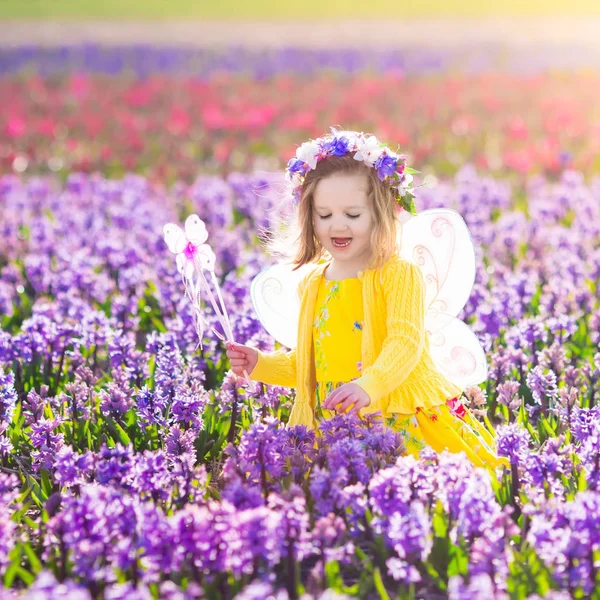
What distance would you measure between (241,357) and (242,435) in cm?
56

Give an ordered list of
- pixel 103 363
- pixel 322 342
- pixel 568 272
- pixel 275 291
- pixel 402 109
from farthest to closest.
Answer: pixel 402 109 → pixel 568 272 → pixel 103 363 → pixel 275 291 → pixel 322 342

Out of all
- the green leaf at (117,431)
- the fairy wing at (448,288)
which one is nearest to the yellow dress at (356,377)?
the fairy wing at (448,288)

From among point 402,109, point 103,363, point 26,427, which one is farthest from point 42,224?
point 402,109

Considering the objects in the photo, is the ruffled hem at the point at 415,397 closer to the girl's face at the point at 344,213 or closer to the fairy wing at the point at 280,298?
the girl's face at the point at 344,213

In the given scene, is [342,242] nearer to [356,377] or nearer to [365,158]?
[365,158]

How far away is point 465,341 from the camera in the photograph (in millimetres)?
4805

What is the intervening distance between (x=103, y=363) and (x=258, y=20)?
38859mm

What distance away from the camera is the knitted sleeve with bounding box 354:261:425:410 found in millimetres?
4184

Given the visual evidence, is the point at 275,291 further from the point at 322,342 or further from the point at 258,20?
the point at 258,20

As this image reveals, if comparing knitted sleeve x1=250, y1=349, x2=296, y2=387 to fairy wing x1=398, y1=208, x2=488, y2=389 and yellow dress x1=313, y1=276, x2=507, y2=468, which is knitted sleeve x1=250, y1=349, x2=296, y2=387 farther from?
fairy wing x1=398, y1=208, x2=488, y2=389

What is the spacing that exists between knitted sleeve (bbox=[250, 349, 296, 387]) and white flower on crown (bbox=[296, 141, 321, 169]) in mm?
857

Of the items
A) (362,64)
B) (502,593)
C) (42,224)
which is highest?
(362,64)

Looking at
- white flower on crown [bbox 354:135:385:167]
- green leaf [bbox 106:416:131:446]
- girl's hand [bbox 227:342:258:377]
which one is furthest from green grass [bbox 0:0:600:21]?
white flower on crown [bbox 354:135:385:167]

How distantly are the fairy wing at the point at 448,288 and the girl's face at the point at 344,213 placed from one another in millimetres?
399
